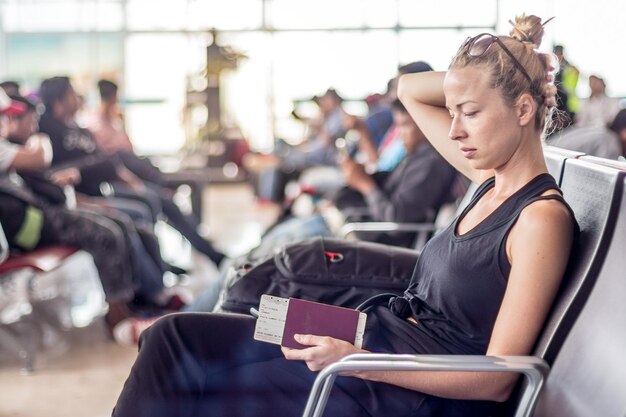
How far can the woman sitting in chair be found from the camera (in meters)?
1.58

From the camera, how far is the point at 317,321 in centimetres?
160

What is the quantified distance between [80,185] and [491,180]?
3775 millimetres

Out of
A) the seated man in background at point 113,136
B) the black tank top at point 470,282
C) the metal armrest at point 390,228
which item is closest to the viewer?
the black tank top at point 470,282

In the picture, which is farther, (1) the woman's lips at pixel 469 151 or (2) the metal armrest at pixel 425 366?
(1) the woman's lips at pixel 469 151

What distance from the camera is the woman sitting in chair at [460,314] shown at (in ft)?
5.19

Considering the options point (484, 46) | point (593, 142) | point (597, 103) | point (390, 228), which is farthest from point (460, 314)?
point (597, 103)

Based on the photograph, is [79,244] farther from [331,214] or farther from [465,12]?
[465,12]

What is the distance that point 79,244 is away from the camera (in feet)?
13.8

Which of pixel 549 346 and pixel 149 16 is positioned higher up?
pixel 149 16

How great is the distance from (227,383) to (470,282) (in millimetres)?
523

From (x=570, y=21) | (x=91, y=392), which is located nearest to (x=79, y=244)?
(x=91, y=392)

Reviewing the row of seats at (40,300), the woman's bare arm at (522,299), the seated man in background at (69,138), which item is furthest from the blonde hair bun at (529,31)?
the seated man in background at (69,138)

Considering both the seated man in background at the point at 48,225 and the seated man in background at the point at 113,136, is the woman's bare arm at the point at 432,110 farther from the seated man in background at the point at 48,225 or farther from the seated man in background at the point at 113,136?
the seated man in background at the point at 113,136

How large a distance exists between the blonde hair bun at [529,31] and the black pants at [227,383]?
2.40 ft
